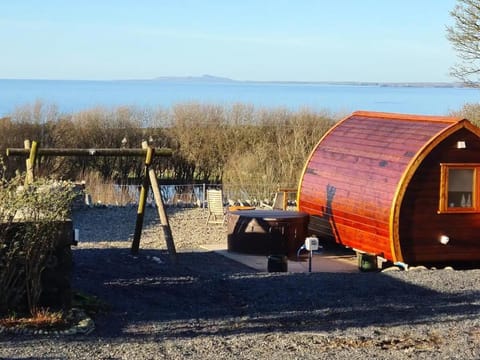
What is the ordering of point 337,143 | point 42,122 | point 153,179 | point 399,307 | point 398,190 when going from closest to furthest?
point 399,307 < point 153,179 < point 398,190 < point 337,143 < point 42,122

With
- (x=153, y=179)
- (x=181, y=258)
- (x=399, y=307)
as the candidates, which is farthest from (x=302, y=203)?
(x=399, y=307)

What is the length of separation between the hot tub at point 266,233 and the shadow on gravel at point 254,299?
361cm

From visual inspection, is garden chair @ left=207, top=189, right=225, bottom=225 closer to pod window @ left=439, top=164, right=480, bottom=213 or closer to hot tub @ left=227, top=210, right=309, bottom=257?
hot tub @ left=227, top=210, right=309, bottom=257

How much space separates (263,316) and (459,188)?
23.1 ft

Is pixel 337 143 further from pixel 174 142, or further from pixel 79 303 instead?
pixel 174 142

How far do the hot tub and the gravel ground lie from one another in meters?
2.64

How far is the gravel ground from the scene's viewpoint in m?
7.23

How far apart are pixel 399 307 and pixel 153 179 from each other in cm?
481

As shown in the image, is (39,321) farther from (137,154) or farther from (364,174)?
(364,174)

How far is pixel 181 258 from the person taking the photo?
14.9 meters

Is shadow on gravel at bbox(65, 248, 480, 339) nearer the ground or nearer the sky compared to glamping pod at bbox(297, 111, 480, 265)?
nearer the ground

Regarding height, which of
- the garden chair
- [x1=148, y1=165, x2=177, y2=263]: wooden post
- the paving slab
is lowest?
the paving slab

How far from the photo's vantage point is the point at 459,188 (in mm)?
14727

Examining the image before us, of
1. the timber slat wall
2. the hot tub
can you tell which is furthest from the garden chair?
the hot tub
